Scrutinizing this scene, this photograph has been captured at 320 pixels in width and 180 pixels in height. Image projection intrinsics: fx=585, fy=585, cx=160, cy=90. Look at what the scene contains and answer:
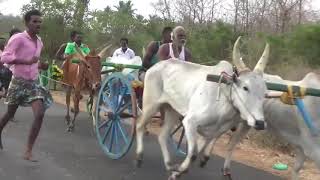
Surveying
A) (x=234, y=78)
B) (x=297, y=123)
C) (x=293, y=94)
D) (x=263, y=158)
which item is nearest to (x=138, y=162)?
(x=234, y=78)

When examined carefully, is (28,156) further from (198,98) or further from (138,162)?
(198,98)

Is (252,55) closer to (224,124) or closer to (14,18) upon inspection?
(224,124)

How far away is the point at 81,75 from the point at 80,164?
134 inches

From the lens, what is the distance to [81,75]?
11.6m

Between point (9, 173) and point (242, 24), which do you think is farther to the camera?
point (242, 24)

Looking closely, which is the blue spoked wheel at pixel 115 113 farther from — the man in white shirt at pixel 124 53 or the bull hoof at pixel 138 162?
the man in white shirt at pixel 124 53

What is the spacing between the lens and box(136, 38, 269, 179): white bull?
21.4 ft

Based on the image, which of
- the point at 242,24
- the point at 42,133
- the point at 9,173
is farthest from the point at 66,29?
the point at 9,173

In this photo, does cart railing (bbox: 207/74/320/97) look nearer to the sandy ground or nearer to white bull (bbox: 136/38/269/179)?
white bull (bbox: 136/38/269/179)

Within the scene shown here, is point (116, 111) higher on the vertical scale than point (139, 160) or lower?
higher

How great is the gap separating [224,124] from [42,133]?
204 inches

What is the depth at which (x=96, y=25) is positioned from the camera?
29.6m

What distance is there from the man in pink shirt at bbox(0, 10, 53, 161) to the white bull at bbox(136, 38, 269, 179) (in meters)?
1.45

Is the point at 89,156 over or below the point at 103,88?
below
